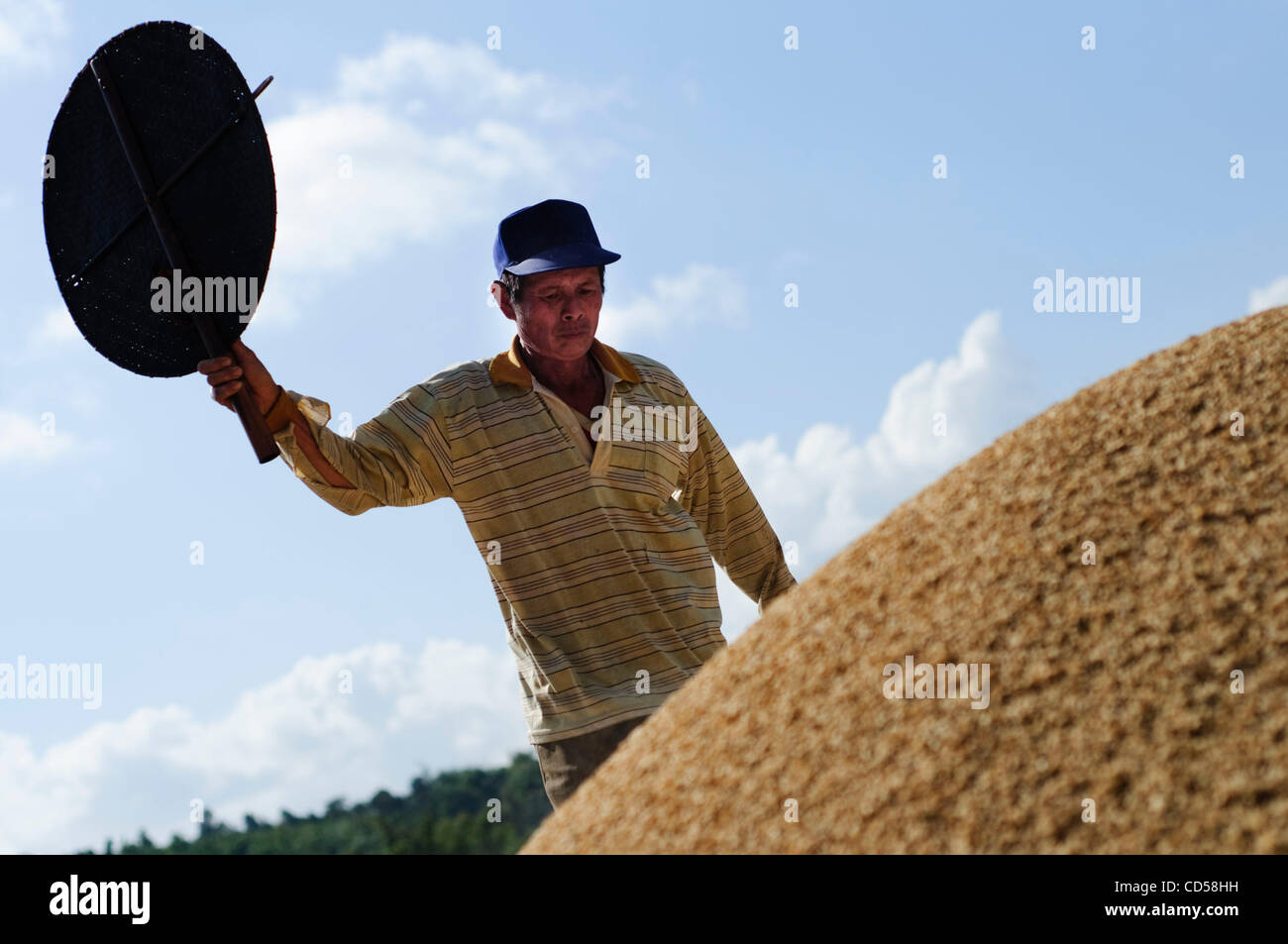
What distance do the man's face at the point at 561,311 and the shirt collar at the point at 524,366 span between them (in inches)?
3.8

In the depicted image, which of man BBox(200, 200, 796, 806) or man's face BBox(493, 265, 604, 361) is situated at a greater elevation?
man's face BBox(493, 265, 604, 361)

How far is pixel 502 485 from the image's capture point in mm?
4125

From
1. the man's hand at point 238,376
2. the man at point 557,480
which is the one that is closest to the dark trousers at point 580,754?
the man at point 557,480

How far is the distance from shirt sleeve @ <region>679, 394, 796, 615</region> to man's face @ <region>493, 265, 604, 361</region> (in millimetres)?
611

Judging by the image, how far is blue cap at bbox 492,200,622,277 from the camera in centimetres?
438

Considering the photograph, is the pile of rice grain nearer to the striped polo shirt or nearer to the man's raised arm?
the striped polo shirt

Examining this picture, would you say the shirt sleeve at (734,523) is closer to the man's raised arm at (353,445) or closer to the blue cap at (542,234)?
the blue cap at (542,234)

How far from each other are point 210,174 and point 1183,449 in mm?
2767

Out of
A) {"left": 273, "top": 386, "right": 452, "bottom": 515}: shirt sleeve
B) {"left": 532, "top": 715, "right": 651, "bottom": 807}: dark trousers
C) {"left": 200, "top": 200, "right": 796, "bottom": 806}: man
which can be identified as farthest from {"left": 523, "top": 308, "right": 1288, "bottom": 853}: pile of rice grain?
{"left": 273, "top": 386, "right": 452, "bottom": 515}: shirt sleeve

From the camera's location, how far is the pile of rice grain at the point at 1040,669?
2.12m

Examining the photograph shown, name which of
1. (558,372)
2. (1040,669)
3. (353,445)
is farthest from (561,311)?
(1040,669)

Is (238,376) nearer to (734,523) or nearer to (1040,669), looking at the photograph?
(734,523)
